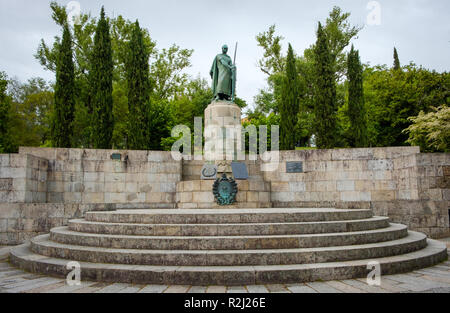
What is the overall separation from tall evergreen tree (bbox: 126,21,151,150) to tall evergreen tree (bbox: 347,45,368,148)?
16402 mm

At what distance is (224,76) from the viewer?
15.9 meters

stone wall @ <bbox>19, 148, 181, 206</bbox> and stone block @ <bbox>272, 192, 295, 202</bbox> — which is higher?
stone wall @ <bbox>19, 148, 181, 206</bbox>

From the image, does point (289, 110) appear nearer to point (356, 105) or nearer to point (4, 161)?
point (356, 105)

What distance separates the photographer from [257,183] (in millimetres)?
13070

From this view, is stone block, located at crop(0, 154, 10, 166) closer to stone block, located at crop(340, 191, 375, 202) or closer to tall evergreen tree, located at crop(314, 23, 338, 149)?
stone block, located at crop(340, 191, 375, 202)

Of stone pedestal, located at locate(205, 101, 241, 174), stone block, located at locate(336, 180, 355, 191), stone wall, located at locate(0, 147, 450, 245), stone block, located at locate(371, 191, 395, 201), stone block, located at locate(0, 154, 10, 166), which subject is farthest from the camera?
stone pedestal, located at locate(205, 101, 241, 174)

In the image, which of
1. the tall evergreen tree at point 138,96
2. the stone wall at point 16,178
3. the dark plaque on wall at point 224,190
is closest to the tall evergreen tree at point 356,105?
the dark plaque on wall at point 224,190

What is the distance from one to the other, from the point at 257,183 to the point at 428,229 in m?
6.63

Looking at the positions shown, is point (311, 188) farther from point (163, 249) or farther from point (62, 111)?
point (62, 111)

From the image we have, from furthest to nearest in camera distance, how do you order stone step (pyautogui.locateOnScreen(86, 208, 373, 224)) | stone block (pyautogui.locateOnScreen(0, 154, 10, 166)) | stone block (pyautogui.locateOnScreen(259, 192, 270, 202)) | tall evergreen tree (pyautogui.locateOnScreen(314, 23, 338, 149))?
tall evergreen tree (pyautogui.locateOnScreen(314, 23, 338, 149))
stone block (pyautogui.locateOnScreen(259, 192, 270, 202))
stone block (pyautogui.locateOnScreen(0, 154, 10, 166))
stone step (pyautogui.locateOnScreen(86, 208, 373, 224))

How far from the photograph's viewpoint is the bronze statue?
52.1 feet

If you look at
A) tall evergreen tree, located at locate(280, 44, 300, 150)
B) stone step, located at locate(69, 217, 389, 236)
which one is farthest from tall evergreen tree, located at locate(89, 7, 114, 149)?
stone step, located at locate(69, 217, 389, 236)

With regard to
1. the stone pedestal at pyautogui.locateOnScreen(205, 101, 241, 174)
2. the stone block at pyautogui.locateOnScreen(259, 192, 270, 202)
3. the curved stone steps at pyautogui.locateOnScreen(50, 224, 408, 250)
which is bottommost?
the curved stone steps at pyautogui.locateOnScreen(50, 224, 408, 250)

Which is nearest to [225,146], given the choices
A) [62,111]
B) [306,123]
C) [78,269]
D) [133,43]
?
[78,269]
